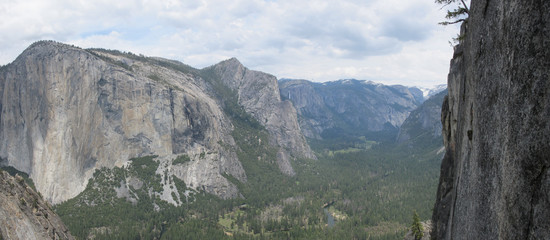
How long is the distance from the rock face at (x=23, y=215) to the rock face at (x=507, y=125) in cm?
5136

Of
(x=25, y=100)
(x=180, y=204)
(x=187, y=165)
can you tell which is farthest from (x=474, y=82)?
(x=25, y=100)

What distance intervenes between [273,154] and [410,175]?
7240cm

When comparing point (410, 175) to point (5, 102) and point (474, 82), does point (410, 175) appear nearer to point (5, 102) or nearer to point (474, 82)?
point (474, 82)

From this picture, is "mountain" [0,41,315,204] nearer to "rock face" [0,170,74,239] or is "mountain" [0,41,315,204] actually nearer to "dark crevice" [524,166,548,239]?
"rock face" [0,170,74,239]

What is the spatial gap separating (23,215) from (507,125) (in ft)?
200

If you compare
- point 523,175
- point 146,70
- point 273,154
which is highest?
point 146,70

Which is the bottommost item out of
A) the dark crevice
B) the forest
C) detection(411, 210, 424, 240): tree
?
the forest

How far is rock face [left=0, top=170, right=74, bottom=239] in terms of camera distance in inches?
1761

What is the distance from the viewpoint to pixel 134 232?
3615 inches

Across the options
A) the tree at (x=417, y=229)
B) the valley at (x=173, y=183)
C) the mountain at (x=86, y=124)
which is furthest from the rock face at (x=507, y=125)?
the mountain at (x=86, y=124)

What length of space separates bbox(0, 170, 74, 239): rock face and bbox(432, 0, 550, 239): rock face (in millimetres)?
51360

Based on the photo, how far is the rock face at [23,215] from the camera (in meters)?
44.7

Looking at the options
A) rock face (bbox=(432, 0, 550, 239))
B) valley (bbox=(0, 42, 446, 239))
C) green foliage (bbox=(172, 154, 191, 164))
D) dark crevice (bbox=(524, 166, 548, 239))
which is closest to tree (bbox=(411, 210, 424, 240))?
rock face (bbox=(432, 0, 550, 239))

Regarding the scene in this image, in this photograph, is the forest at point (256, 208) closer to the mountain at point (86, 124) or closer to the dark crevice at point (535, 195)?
the mountain at point (86, 124)
